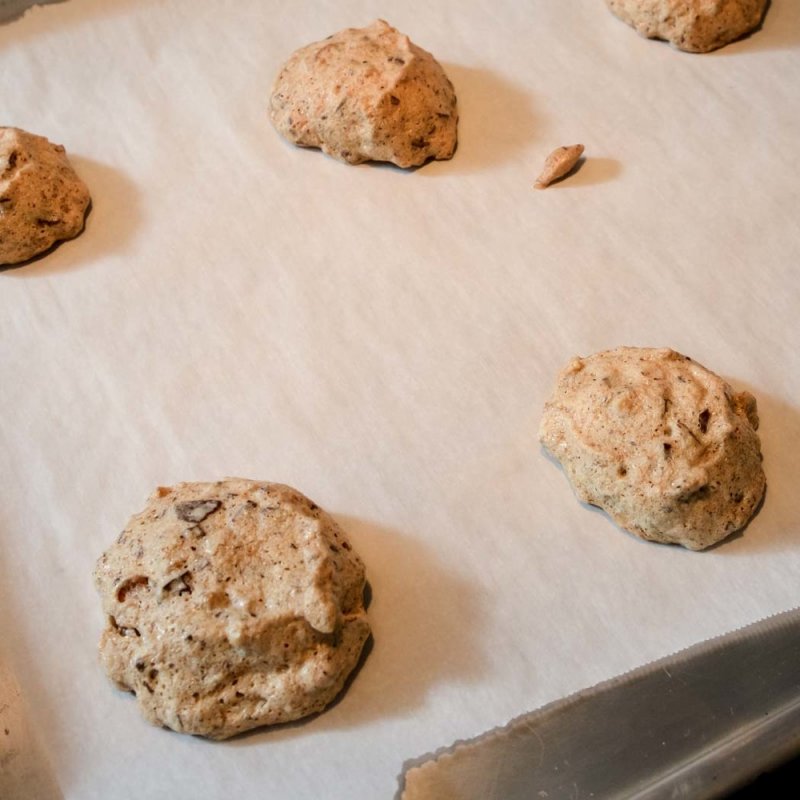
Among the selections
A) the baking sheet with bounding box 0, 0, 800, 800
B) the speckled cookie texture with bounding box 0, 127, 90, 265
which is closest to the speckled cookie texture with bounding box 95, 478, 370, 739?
the baking sheet with bounding box 0, 0, 800, 800

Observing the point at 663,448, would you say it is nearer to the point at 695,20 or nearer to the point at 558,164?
the point at 558,164

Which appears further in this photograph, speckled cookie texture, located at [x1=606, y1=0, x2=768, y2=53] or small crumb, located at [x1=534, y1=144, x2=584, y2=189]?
speckled cookie texture, located at [x1=606, y1=0, x2=768, y2=53]

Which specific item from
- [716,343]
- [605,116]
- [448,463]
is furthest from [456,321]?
[605,116]

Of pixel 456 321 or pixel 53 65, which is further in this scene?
pixel 53 65

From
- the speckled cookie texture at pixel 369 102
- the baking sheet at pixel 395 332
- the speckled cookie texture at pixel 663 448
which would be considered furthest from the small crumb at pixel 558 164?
the speckled cookie texture at pixel 663 448

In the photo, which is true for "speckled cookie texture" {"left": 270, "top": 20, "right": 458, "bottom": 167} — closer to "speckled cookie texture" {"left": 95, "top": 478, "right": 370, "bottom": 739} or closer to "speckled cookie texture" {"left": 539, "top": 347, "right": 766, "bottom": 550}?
"speckled cookie texture" {"left": 539, "top": 347, "right": 766, "bottom": 550}

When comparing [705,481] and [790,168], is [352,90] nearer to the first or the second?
[790,168]

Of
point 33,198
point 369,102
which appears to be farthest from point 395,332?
point 33,198
